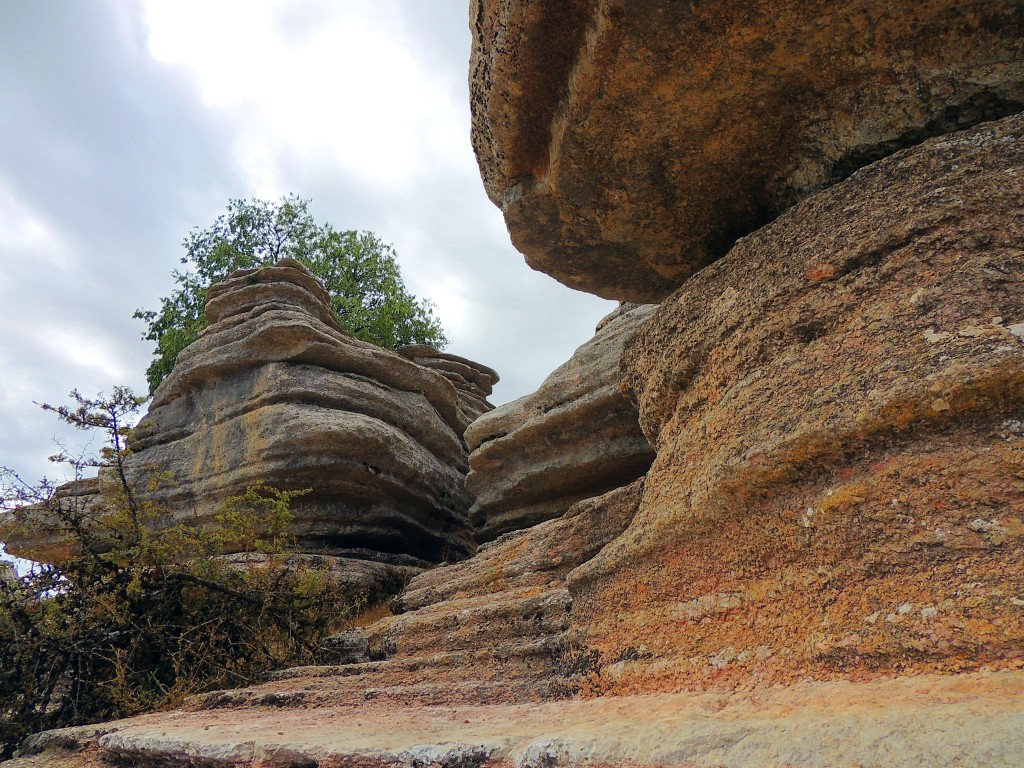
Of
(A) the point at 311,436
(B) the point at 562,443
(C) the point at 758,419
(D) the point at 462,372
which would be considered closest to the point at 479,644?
(C) the point at 758,419

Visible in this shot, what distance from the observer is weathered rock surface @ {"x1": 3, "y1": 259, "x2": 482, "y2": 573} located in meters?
7.91

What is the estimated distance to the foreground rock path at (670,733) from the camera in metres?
1.30

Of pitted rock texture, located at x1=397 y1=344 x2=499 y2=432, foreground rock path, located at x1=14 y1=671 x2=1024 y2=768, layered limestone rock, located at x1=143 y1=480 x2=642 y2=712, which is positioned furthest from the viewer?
pitted rock texture, located at x1=397 y1=344 x2=499 y2=432

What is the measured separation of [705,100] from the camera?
3.23 metres

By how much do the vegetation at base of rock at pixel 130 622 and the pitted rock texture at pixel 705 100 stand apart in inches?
146

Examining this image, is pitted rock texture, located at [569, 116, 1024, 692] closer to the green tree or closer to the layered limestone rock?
the layered limestone rock

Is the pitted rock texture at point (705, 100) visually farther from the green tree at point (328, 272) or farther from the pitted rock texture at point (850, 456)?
the green tree at point (328, 272)

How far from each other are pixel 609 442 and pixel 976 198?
4.56 m

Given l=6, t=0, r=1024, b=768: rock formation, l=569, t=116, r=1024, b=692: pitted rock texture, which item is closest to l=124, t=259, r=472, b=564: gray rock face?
l=6, t=0, r=1024, b=768: rock formation

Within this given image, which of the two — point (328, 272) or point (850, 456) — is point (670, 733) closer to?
point (850, 456)

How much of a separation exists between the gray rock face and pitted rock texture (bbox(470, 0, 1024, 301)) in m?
4.81

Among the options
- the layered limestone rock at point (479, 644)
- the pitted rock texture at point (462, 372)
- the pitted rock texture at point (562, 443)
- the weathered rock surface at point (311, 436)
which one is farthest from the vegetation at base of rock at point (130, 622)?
the pitted rock texture at point (462, 372)

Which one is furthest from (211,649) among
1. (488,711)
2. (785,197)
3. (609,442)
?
(785,197)

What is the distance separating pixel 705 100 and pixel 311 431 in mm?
5851
